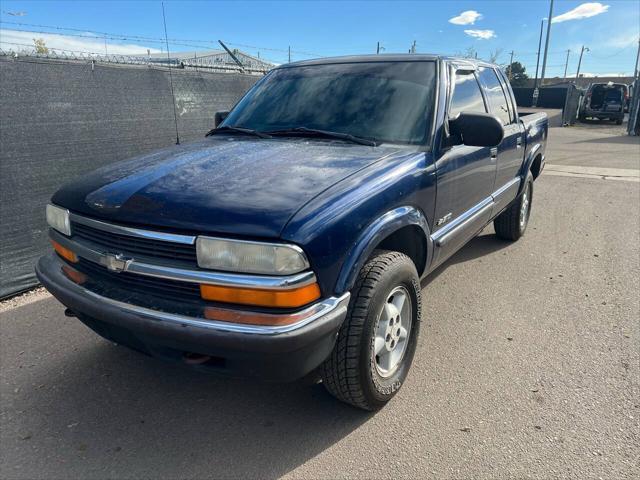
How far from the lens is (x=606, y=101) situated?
24484 mm

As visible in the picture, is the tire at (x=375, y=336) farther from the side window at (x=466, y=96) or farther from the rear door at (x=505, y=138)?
the rear door at (x=505, y=138)

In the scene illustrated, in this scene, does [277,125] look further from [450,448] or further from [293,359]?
[450,448]

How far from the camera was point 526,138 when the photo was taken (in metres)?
4.97

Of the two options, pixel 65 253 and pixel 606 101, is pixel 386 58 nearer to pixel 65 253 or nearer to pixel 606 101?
pixel 65 253

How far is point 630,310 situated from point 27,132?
5233 mm

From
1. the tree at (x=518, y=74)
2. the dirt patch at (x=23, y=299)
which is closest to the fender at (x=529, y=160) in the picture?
the dirt patch at (x=23, y=299)

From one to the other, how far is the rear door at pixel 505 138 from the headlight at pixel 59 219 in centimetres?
337

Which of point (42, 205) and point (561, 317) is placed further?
point (42, 205)

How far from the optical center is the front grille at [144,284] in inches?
79.8

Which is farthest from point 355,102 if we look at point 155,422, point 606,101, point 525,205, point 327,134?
point 606,101

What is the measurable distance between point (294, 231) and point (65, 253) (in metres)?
1.47

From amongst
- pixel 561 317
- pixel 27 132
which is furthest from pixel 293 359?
pixel 27 132

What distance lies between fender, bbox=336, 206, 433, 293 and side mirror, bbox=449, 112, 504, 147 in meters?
0.64

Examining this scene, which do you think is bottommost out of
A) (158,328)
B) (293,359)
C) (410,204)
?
(293,359)
